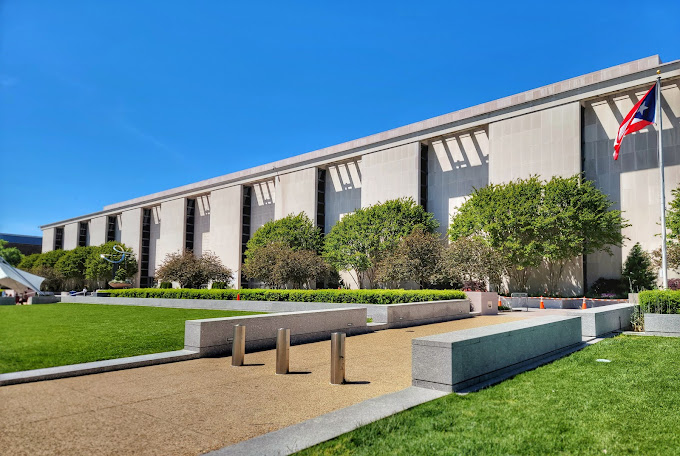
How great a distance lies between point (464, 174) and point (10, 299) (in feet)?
133

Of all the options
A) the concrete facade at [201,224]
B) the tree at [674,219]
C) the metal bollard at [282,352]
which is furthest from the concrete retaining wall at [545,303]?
the concrete facade at [201,224]

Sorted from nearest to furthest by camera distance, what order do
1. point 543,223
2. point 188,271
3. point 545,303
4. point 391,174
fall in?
1. point 545,303
2. point 543,223
3. point 188,271
4. point 391,174

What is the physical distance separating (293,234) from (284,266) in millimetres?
9139

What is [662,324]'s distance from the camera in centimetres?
1262

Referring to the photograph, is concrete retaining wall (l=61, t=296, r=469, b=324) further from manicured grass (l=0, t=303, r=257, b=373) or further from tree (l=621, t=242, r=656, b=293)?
tree (l=621, t=242, r=656, b=293)

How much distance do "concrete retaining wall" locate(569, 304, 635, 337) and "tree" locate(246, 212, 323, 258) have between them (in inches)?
1452

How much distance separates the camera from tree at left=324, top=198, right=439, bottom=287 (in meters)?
42.4

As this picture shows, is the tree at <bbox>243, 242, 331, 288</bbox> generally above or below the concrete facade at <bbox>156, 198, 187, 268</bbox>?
below

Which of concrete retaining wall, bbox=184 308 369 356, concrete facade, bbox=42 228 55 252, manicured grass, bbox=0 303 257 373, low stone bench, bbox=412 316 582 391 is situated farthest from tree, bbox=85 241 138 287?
low stone bench, bbox=412 316 582 391

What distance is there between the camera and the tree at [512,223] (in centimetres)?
3431

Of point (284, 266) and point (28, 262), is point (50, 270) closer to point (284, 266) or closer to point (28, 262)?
point (28, 262)

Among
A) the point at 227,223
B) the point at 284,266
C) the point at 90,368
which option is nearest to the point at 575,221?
the point at 284,266

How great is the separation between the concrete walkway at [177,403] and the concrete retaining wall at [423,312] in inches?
233

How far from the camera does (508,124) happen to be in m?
39.3
